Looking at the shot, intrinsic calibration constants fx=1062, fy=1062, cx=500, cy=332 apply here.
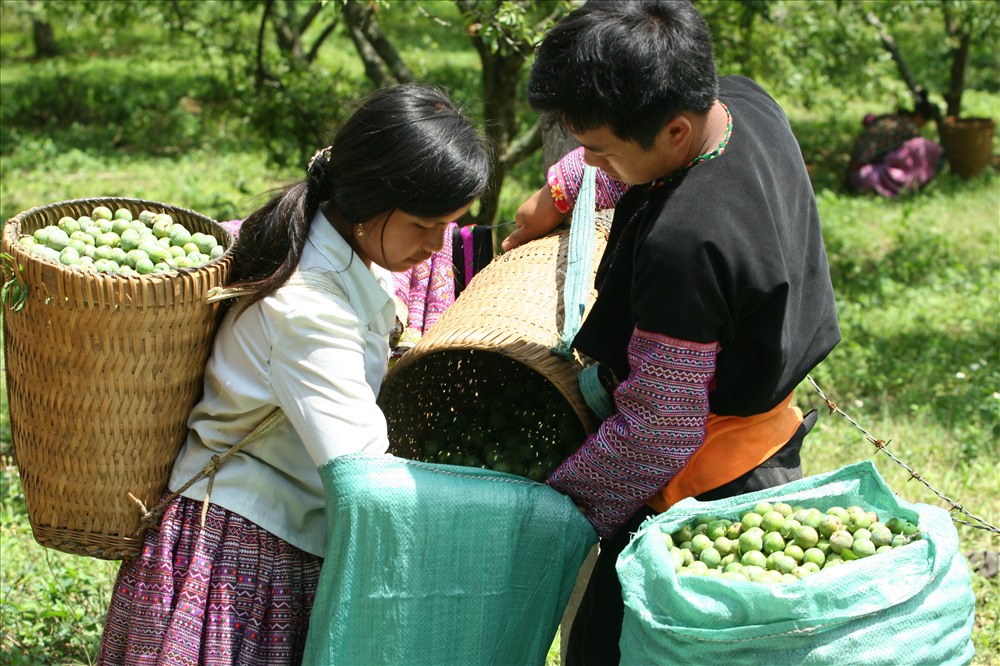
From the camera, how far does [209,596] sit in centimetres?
214

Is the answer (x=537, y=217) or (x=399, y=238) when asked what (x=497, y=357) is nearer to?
(x=537, y=217)

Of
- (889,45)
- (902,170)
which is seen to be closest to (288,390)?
(902,170)

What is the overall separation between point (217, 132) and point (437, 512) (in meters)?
8.90

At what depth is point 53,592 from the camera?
10.9 feet

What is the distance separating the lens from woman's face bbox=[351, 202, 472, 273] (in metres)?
2.16

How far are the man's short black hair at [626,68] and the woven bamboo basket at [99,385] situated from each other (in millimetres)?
786

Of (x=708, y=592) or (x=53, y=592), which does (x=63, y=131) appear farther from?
(x=708, y=592)

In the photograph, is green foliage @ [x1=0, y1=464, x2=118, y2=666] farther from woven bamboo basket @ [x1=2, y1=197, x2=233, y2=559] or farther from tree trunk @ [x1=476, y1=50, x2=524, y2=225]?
tree trunk @ [x1=476, y1=50, x2=524, y2=225]

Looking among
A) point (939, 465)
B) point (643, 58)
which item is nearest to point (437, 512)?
point (643, 58)

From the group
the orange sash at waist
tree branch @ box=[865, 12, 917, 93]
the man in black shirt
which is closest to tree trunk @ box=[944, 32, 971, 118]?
tree branch @ box=[865, 12, 917, 93]

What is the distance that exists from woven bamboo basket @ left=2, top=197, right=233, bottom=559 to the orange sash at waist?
3.32ft

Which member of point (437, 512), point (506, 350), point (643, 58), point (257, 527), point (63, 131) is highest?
point (643, 58)

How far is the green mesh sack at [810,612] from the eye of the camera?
1.71 meters

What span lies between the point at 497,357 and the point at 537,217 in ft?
1.30
